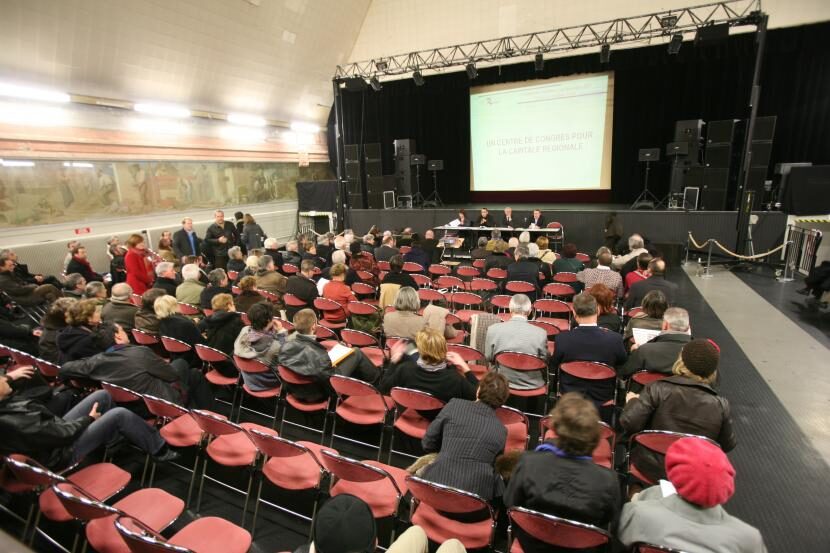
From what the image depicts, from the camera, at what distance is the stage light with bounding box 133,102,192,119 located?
10.6 meters

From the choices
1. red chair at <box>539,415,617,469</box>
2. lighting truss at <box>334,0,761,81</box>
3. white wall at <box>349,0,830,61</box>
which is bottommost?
red chair at <box>539,415,617,469</box>

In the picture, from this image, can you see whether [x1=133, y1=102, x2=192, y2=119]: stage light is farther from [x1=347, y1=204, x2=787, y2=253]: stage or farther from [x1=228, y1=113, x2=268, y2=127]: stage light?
[x1=347, y1=204, x2=787, y2=253]: stage

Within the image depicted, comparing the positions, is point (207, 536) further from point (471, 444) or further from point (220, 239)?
point (220, 239)

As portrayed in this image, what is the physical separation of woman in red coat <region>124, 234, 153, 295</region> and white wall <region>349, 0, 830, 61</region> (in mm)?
10358

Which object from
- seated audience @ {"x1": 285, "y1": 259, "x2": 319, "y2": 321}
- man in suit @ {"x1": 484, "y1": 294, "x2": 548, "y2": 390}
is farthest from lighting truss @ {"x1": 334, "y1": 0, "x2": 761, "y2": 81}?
man in suit @ {"x1": 484, "y1": 294, "x2": 548, "y2": 390}

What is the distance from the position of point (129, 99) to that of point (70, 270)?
4.90 m

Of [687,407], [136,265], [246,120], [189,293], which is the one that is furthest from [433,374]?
[246,120]

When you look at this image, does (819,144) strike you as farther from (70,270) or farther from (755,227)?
(70,270)

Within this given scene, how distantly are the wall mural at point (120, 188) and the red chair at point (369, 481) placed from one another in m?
10.0

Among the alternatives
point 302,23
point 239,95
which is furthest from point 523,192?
point 239,95

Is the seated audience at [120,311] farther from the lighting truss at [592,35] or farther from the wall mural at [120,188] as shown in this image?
the lighting truss at [592,35]

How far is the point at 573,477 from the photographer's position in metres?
1.83

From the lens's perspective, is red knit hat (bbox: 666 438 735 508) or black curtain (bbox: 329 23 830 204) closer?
red knit hat (bbox: 666 438 735 508)

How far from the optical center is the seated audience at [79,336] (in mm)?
3648
